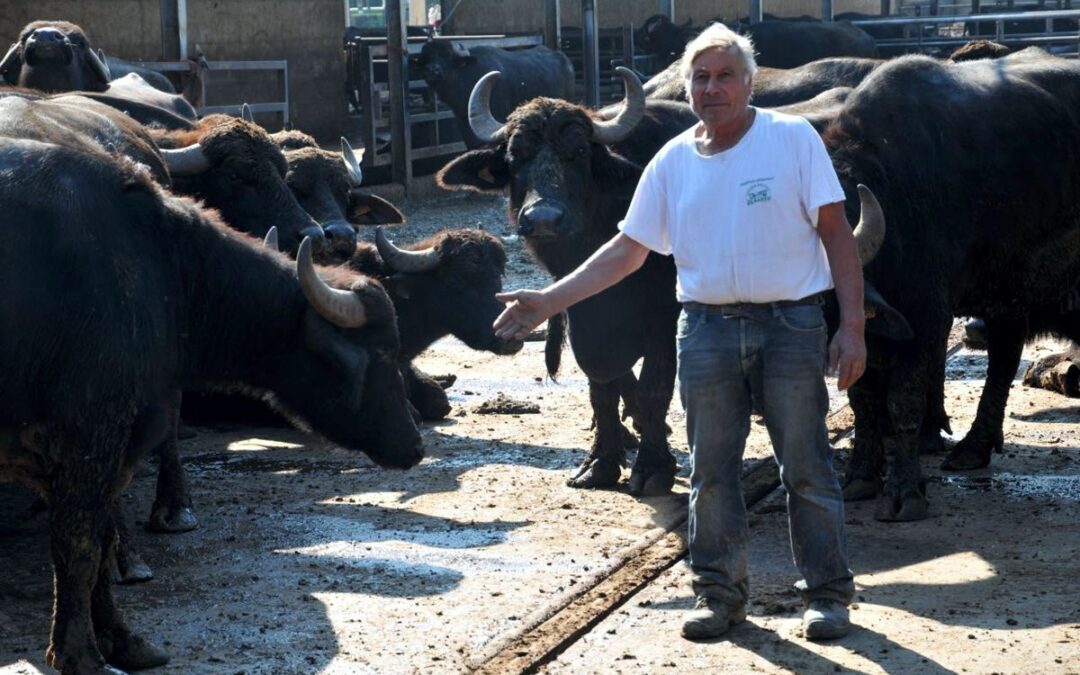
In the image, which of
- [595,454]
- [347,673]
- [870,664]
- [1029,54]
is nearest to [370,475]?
[595,454]

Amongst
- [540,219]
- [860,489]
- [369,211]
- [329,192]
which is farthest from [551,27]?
[860,489]

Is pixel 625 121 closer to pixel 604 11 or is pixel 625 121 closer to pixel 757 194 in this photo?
pixel 757 194

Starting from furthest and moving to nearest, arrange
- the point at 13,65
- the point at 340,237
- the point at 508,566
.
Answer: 1. the point at 13,65
2. the point at 340,237
3. the point at 508,566

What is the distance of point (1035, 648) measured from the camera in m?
5.58

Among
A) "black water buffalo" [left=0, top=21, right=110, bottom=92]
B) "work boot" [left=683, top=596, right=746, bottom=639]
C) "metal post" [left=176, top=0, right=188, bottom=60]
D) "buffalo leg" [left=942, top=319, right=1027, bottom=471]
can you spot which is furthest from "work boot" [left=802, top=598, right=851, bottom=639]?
"metal post" [left=176, top=0, right=188, bottom=60]

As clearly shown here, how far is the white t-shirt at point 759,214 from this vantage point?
18.2ft

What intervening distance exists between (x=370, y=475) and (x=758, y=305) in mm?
3494

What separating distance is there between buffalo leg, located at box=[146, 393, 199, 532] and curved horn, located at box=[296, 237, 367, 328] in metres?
1.47

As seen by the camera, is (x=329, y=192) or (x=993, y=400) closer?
(x=993, y=400)

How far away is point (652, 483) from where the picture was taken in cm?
809

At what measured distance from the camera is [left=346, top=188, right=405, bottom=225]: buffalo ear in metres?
10.8

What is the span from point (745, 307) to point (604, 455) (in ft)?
9.00

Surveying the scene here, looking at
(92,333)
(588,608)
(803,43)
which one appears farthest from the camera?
(803,43)

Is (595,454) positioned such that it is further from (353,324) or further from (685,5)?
(685,5)
